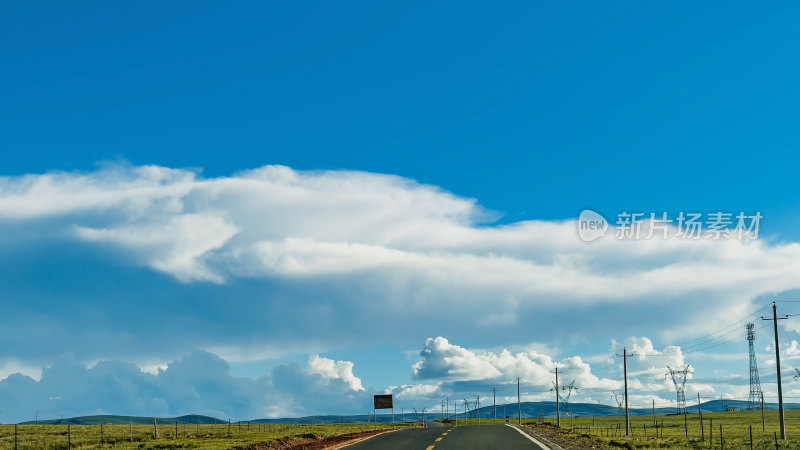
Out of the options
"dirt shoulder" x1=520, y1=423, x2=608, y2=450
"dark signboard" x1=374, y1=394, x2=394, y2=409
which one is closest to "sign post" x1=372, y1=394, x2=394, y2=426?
"dark signboard" x1=374, y1=394, x2=394, y2=409

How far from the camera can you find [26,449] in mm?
57000

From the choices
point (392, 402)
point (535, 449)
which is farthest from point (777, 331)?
point (535, 449)

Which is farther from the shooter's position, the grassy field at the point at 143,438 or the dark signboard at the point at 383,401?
the dark signboard at the point at 383,401

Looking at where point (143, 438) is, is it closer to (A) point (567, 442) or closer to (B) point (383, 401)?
(B) point (383, 401)

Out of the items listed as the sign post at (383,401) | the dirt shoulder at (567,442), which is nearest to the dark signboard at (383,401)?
the sign post at (383,401)

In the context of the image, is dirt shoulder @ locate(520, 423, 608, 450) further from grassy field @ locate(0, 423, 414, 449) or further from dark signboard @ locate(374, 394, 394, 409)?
dark signboard @ locate(374, 394, 394, 409)

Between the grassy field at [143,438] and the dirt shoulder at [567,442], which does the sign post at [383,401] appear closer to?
the grassy field at [143,438]

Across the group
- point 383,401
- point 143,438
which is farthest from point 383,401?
point 143,438

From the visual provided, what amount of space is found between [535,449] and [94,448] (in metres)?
38.5

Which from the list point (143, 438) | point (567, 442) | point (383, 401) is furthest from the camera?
point (383, 401)

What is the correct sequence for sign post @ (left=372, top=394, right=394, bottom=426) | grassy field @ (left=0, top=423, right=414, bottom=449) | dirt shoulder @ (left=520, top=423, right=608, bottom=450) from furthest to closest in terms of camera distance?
sign post @ (left=372, top=394, right=394, bottom=426) < grassy field @ (left=0, top=423, right=414, bottom=449) < dirt shoulder @ (left=520, top=423, right=608, bottom=450)

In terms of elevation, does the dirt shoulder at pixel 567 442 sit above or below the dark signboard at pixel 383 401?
above

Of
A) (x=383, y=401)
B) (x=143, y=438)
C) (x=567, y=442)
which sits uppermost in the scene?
(x=567, y=442)

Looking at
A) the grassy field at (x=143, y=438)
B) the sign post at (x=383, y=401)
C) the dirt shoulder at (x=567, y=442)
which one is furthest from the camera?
the sign post at (x=383, y=401)
